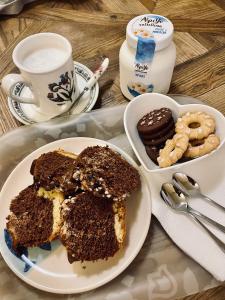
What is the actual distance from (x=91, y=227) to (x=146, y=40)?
49 centimetres

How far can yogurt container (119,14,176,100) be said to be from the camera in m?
0.82

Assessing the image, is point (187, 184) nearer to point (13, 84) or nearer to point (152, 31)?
point (152, 31)

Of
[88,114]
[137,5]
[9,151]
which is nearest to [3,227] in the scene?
[9,151]

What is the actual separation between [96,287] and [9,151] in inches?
17.6

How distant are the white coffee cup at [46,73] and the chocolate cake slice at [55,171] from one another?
18cm

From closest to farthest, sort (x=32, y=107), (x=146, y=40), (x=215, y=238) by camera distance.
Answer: (x=215, y=238) < (x=146, y=40) < (x=32, y=107)

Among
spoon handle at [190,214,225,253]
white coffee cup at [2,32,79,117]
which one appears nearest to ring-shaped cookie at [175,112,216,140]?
spoon handle at [190,214,225,253]

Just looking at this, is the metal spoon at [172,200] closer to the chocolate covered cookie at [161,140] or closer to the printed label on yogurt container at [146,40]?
the chocolate covered cookie at [161,140]

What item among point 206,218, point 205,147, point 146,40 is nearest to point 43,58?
point 146,40

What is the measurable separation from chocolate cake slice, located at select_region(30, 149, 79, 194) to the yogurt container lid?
0.35 meters

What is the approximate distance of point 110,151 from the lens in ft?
2.56

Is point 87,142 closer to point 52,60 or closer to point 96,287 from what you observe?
point 52,60

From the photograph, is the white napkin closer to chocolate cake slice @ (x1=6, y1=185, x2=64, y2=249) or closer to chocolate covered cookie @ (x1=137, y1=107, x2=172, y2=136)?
chocolate covered cookie @ (x1=137, y1=107, x2=172, y2=136)

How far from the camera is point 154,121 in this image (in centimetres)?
82
